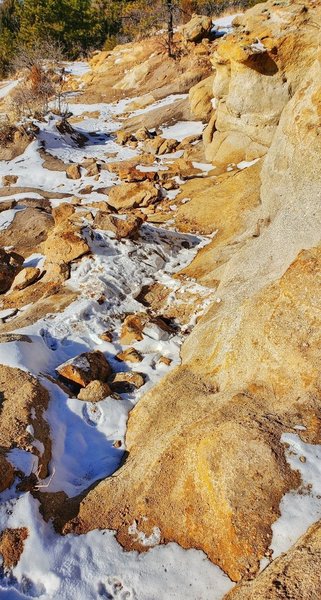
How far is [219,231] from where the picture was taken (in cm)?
1146

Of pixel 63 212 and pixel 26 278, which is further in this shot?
pixel 63 212

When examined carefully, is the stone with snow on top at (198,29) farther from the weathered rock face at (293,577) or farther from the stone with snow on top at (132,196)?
the weathered rock face at (293,577)

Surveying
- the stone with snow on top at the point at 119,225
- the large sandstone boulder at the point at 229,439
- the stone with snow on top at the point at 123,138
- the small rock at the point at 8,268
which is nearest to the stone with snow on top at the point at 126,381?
the large sandstone boulder at the point at 229,439

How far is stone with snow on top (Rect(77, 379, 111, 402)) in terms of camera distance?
6.10 metres

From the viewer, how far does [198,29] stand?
28.7 m

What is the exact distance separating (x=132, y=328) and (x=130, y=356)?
0.80m

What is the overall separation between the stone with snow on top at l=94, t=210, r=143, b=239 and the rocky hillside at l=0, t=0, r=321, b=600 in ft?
0.17

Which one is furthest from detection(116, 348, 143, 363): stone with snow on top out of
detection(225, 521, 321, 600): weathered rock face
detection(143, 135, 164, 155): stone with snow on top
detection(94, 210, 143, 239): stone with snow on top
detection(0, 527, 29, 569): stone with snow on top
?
detection(143, 135, 164, 155): stone with snow on top

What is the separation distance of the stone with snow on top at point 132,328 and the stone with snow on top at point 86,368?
2.41ft

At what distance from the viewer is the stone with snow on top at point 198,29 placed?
2866 centimetres

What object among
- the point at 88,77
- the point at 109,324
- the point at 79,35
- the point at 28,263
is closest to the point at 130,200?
the point at 28,263

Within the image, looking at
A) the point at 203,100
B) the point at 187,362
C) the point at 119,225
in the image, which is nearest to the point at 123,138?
the point at 203,100

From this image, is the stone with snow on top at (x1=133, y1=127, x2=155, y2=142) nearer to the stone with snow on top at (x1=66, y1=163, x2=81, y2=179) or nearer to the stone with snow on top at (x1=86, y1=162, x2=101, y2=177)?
the stone with snow on top at (x1=86, y1=162, x2=101, y2=177)

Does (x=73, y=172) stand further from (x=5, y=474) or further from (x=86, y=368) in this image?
(x=5, y=474)
